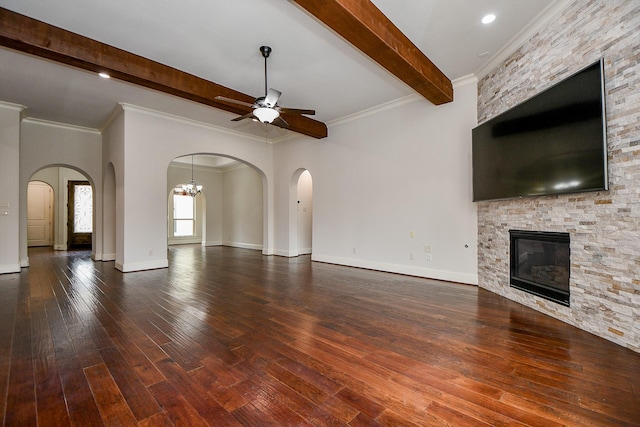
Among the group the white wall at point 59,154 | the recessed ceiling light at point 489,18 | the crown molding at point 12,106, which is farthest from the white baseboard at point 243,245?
the recessed ceiling light at point 489,18

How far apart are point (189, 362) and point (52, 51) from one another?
389 centimetres

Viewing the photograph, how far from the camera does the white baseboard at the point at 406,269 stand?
4.62 metres

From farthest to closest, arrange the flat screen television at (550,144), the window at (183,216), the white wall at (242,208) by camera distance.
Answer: the window at (183,216)
the white wall at (242,208)
the flat screen television at (550,144)

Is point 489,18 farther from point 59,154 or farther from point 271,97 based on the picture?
point 59,154

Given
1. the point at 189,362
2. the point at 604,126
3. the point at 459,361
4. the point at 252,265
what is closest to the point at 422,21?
the point at 604,126

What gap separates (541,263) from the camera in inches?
132

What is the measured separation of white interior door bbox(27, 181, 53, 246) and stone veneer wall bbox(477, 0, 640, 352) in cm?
1507

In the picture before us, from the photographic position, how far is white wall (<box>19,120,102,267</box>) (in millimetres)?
6289

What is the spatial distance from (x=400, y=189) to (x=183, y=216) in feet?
32.1

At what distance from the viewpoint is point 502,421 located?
1.55 meters

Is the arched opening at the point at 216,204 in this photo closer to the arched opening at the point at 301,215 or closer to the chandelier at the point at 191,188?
the chandelier at the point at 191,188

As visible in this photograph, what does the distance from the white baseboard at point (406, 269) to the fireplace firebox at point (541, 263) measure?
3.02 feet

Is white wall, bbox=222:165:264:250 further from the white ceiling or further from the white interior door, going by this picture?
the white interior door

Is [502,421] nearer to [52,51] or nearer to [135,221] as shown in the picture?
[52,51]
